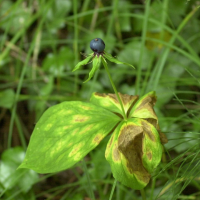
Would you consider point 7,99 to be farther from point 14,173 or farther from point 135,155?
point 135,155

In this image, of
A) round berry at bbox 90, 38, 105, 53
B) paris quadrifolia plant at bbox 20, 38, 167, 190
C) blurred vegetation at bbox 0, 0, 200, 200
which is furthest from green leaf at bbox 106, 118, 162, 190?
blurred vegetation at bbox 0, 0, 200, 200

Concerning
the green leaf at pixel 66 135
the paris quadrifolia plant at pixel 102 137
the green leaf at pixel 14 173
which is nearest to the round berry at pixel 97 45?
the paris quadrifolia plant at pixel 102 137

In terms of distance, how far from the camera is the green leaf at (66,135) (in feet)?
1.77

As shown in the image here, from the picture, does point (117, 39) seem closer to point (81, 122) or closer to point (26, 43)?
point (26, 43)

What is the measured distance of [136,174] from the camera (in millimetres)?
534

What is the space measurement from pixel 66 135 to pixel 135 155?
0.48ft

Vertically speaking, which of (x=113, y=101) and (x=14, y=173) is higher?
(x=113, y=101)

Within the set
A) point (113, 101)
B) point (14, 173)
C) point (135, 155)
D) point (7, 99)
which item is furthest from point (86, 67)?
point (135, 155)

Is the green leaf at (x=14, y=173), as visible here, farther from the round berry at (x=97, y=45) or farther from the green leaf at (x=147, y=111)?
the round berry at (x=97, y=45)

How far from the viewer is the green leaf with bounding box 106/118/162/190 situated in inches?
20.7

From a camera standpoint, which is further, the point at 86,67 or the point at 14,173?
the point at 86,67

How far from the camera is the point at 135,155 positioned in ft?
1.76

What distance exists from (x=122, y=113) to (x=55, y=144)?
16 cm

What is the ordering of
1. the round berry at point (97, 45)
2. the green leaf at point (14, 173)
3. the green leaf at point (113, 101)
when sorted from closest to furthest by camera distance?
the round berry at point (97, 45) → the green leaf at point (113, 101) → the green leaf at point (14, 173)
